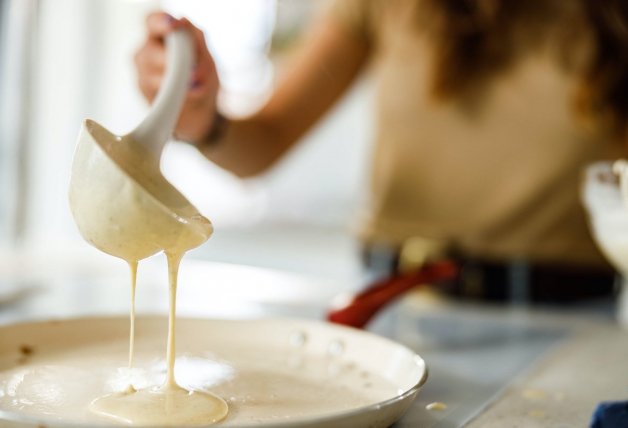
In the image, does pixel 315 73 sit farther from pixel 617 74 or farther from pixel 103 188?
pixel 103 188

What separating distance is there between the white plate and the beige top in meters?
0.44

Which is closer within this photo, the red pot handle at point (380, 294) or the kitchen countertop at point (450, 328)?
the kitchen countertop at point (450, 328)

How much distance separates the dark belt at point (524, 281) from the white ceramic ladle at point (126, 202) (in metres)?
0.56

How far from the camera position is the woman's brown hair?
91cm

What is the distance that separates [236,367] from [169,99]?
0.68 ft

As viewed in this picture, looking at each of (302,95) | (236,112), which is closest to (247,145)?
(302,95)

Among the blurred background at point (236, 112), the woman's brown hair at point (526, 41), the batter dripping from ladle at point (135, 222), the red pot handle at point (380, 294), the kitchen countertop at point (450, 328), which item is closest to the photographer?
the batter dripping from ladle at point (135, 222)

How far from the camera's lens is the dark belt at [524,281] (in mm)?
952

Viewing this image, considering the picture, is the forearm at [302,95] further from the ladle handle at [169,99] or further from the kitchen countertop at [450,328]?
the ladle handle at [169,99]

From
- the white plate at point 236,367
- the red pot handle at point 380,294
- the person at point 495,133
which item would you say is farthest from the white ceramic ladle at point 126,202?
the person at point 495,133

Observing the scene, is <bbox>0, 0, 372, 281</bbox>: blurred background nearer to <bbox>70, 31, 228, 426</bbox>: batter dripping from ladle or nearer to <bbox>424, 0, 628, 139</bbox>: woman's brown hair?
<bbox>424, 0, 628, 139</bbox>: woman's brown hair

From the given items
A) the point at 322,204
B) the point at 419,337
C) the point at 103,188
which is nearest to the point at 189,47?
the point at 103,188

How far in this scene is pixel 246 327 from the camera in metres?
0.63

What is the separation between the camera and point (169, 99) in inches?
22.2
